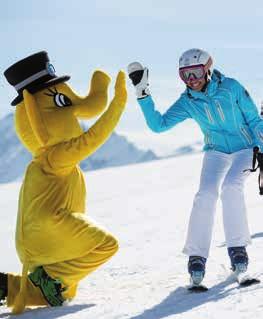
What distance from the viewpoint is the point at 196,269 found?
16.3ft

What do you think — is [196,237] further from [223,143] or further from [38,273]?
[38,273]

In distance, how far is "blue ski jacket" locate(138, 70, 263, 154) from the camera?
17.3 feet

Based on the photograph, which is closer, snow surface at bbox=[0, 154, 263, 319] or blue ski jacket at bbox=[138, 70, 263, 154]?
snow surface at bbox=[0, 154, 263, 319]

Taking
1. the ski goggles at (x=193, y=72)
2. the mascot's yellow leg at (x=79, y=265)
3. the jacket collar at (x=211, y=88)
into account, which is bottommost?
the mascot's yellow leg at (x=79, y=265)

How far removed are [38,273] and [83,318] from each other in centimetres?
68

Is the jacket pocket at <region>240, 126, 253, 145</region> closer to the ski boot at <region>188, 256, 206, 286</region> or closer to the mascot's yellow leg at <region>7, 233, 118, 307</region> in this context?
the ski boot at <region>188, 256, 206, 286</region>

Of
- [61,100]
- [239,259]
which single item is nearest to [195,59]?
[61,100]

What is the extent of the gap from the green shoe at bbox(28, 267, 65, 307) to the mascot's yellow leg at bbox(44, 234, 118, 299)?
5 centimetres

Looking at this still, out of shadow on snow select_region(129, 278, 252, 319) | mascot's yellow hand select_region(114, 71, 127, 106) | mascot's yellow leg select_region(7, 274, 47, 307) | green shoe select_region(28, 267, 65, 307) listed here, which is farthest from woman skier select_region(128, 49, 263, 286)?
mascot's yellow leg select_region(7, 274, 47, 307)

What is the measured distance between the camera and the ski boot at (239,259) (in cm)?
503

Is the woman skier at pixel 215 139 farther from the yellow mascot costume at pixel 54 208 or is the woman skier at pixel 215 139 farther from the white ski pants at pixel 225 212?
the yellow mascot costume at pixel 54 208

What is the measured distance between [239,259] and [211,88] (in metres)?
1.30

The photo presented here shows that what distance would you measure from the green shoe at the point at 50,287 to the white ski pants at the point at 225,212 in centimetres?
97

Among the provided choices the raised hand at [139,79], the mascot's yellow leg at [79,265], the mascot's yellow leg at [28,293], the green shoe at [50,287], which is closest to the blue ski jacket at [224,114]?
the raised hand at [139,79]
